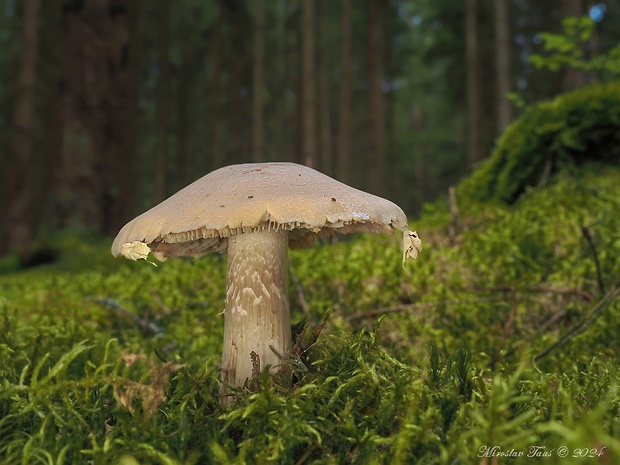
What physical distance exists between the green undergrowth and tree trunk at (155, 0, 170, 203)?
42.0 ft

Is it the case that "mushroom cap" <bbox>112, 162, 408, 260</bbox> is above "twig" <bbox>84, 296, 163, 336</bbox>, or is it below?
above

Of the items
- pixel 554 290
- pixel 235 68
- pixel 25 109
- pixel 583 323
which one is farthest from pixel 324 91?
pixel 583 323

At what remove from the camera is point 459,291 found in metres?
3.14

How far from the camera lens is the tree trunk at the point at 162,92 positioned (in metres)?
15.7

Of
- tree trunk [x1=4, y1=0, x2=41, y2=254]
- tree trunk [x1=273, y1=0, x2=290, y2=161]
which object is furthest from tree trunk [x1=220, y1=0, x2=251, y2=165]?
tree trunk [x1=4, y1=0, x2=41, y2=254]

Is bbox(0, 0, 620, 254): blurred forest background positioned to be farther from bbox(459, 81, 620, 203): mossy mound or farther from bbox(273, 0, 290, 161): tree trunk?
bbox(459, 81, 620, 203): mossy mound

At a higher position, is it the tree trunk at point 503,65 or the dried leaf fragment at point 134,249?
the tree trunk at point 503,65

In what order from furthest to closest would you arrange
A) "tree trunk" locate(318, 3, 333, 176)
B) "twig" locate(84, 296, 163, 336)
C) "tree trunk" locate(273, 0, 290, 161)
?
"tree trunk" locate(273, 0, 290, 161) < "tree trunk" locate(318, 3, 333, 176) < "twig" locate(84, 296, 163, 336)

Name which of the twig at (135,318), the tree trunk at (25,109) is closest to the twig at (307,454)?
the twig at (135,318)

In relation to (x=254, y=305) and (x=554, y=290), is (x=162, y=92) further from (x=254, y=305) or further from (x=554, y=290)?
(x=254, y=305)

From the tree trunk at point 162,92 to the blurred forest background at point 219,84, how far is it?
0.04 metres

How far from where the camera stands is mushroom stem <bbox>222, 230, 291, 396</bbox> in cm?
182

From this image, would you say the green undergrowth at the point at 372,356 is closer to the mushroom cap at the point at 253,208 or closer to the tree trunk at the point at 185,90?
the mushroom cap at the point at 253,208

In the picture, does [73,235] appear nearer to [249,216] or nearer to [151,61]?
[249,216]
